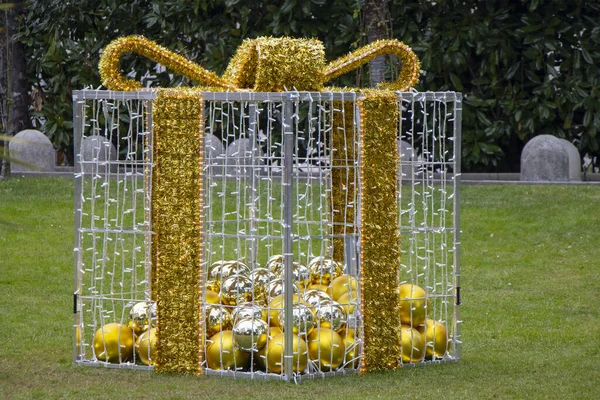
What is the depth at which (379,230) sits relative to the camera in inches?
240

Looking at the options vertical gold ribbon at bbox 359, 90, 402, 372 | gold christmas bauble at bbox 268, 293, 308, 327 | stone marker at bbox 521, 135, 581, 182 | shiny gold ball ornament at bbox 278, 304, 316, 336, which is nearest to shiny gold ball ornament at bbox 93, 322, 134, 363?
gold christmas bauble at bbox 268, 293, 308, 327

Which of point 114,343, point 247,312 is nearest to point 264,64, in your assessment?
point 247,312

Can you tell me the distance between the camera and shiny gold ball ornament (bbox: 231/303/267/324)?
5.96 meters

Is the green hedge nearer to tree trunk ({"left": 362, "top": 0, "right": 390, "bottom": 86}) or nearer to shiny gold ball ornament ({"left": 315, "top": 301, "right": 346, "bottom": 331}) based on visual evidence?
tree trunk ({"left": 362, "top": 0, "right": 390, "bottom": 86})

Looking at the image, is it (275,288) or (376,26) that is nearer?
(275,288)

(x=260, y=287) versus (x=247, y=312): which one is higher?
(x=260, y=287)

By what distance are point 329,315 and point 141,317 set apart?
3.80 feet

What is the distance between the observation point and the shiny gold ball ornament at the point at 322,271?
674 cm

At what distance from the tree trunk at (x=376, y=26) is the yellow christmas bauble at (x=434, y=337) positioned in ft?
21.5

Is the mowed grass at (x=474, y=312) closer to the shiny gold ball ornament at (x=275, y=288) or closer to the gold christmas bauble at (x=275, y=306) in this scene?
the gold christmas bauble at (x=275, y=306)

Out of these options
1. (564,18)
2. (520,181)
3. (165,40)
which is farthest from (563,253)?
(165,40)

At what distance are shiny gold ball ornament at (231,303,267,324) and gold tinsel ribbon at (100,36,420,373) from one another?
0.72 feet

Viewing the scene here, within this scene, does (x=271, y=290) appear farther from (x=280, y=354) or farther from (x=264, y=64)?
(x=264, y=64)

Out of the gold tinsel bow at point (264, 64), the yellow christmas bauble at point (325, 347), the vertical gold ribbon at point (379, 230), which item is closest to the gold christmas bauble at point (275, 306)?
the yellow christmas bauble at point (325, 347)
